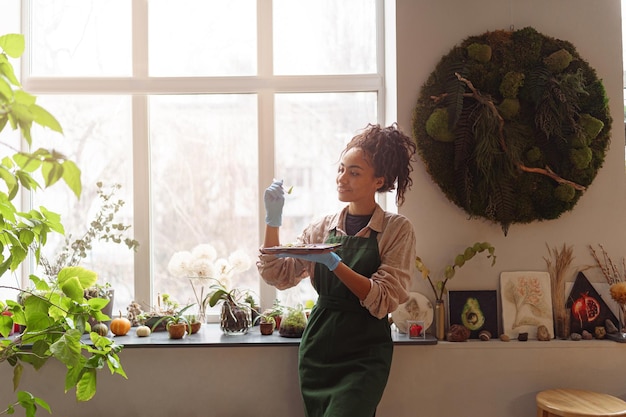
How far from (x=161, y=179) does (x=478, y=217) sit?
5.35 ft

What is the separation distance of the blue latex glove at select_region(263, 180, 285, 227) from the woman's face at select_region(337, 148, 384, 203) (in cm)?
25

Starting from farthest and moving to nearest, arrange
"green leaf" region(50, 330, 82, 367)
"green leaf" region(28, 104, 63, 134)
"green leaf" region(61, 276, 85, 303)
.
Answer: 1. "green leaf" region(61, 276, 85, 303)
2. "green leaf" region(50, 330, 82, 367)
3. "green leaf" region(28, 104, 63, 134)

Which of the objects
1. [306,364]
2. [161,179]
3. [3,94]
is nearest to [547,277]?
[306,364]

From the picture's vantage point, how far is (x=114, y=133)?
10.4 feet

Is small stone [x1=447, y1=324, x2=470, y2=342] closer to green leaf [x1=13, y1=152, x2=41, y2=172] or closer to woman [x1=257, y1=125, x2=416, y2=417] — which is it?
woman [x1=257, y1=125, x2=416, y2=417]

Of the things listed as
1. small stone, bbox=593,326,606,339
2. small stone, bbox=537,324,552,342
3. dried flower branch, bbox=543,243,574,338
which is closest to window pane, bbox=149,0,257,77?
dried flower branch, bbox=543,243,574,338

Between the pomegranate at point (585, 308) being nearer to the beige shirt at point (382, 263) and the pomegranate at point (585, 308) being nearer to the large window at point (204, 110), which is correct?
the beige shirt at point (382, 263)

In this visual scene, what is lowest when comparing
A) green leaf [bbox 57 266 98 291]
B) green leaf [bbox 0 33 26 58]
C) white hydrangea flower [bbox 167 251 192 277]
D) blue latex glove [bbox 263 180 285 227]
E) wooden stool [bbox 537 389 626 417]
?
wooden stool [bbox 537 389 626 417]

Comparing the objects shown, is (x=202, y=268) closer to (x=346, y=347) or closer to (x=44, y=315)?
(x=346, y=347)

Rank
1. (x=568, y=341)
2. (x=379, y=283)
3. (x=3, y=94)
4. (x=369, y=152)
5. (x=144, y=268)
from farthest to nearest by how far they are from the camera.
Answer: (x=144, y=268), (x=568, y=341), (x=369, y=152), (x=379, y=283), (x=3, y=94)

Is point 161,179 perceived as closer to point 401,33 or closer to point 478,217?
point 401,33

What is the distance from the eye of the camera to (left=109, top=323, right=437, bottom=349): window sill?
266 centimetres

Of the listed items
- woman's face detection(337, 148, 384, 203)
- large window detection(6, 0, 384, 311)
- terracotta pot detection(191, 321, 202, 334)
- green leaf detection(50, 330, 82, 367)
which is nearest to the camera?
green leaf detection(50, 330, 82, 367)

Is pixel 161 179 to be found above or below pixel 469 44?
below
